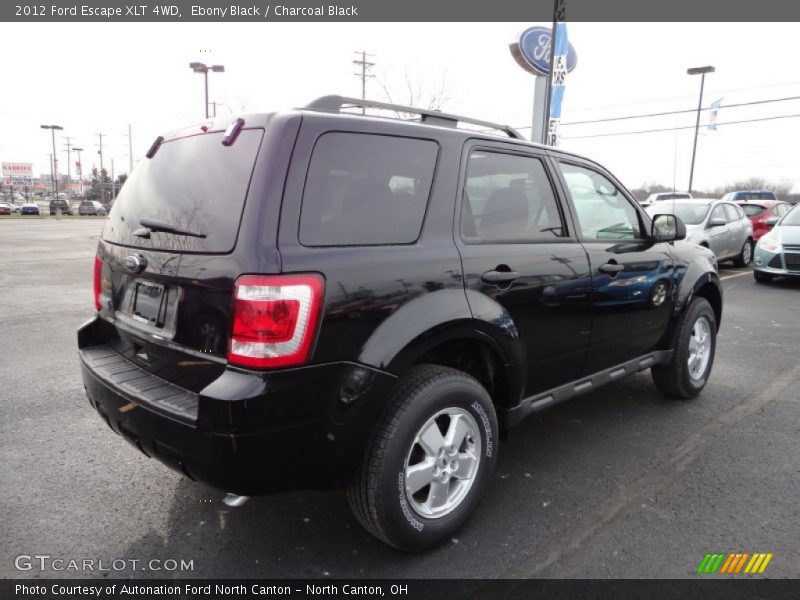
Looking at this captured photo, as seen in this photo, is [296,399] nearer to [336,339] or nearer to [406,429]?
[336,339]

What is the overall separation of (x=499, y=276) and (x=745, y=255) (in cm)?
1313

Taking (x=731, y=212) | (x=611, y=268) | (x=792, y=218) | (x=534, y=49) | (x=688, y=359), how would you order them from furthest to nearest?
(x=534, y=49) → (x=731, y=212) → (x=792, y=218) → (x=688, y=359) → (x=611, y=268)

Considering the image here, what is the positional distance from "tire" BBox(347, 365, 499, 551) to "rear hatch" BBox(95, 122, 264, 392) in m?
0.72

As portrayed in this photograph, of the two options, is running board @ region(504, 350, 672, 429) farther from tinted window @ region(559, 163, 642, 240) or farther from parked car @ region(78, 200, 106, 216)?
parked car @ region(78, 200, 106, 216)

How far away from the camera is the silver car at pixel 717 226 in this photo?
11.1 m

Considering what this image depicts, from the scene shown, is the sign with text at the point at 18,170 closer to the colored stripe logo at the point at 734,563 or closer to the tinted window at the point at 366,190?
the tinted window at the point at 366,190

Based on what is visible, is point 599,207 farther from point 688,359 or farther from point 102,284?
point 102,284

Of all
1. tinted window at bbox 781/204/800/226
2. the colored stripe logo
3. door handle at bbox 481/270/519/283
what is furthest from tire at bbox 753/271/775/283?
door handle at bbox 481/270/519/283

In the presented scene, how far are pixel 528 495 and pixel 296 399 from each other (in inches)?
61.2

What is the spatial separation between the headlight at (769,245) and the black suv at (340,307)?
923cm

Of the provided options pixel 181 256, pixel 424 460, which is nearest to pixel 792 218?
pixel 424 460

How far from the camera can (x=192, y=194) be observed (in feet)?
7.77

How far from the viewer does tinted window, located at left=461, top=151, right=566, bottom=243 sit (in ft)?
9.12
